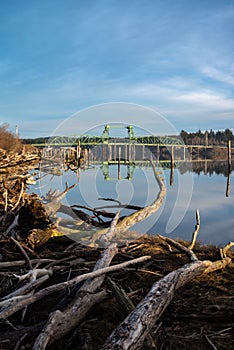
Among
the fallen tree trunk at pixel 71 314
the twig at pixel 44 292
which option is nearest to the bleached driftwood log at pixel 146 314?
the fallen tree trunk at pixel 71 314

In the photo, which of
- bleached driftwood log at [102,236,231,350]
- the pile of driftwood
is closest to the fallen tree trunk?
the pile of driftwood

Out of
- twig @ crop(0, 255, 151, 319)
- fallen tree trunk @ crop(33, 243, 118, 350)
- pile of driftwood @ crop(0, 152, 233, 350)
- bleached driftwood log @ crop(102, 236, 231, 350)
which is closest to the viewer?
bleached driftwood log @ crop(102, 236, 231, 350)

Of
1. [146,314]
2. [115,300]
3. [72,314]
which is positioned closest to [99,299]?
[115,300]

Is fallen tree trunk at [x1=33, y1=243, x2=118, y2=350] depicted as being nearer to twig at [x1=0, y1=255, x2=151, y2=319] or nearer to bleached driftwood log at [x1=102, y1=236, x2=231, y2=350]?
twig at [x1=0, y1=255, x2=151, y2=319]

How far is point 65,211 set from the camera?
6105 millimetres

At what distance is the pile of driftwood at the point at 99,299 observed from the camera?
238 cm

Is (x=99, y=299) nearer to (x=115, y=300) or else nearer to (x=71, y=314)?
(x=115, y=300)

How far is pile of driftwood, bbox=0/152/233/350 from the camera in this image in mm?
2377

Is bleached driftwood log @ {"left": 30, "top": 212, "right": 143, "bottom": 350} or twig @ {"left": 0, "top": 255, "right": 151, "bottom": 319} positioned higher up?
twig @ {"left": 0, "top": 255, "right": 151, "bottom": 319}

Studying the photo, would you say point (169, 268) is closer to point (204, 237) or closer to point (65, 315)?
point (65, 315)

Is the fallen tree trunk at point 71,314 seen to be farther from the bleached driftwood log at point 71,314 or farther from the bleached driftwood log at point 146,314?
the bleached driftwood log at point 146,314

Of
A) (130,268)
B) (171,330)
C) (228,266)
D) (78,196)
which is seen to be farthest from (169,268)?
(78,196)

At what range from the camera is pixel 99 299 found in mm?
2965

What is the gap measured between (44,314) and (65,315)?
42cm
